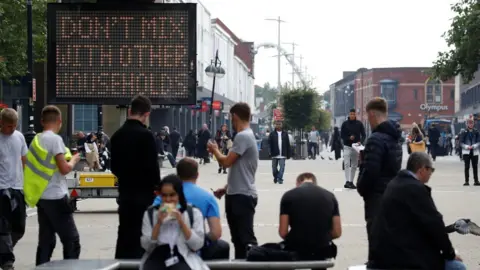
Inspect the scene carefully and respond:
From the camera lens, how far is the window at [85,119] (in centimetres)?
6009

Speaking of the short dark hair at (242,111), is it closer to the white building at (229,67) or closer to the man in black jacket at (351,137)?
the man in black jacket at (351,137)

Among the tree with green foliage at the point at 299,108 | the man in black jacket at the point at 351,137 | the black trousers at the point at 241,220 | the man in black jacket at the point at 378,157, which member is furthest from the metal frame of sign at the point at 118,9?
the tree with green foliage at the point at 299,108

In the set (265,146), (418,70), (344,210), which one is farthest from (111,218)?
(418,70)

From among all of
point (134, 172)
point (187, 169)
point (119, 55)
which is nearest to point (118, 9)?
point (119, 55)

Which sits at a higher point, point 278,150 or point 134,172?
point 278,150

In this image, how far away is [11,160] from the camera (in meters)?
12.2

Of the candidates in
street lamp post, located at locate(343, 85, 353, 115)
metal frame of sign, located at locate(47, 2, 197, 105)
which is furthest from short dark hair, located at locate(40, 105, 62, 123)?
street lamp post, located at locate(343, 85, 353, 115)

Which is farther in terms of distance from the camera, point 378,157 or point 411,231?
point 378,157

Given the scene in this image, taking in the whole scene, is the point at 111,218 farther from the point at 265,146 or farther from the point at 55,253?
the point at 265,146

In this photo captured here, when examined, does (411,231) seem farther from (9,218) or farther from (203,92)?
(203,92)

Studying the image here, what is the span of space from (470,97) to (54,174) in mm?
102440

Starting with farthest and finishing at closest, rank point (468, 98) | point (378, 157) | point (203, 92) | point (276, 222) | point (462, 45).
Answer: point (468, 98) → point (203, 92) → point (462, 45) → point (276, 222) → point (378, 157)

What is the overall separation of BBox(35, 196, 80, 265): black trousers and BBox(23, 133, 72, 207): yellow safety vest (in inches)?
3.7

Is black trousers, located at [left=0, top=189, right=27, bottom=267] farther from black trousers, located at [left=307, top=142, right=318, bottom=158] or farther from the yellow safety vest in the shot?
black trousers, located at [left=307, top=142, right=318, bottom=158]
